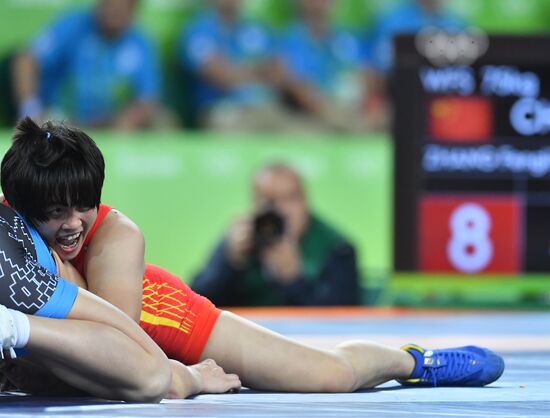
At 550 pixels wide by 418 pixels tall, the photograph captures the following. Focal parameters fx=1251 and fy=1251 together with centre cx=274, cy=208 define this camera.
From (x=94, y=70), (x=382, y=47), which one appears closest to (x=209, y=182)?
(x=94, y=70)

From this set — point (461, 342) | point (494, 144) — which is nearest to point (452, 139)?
point (494, 144)

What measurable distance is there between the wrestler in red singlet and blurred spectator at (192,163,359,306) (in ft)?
12.2

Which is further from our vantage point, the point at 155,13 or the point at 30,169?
the point at 155,13

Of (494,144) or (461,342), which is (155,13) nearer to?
(494,144)

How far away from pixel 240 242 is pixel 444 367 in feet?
12.6

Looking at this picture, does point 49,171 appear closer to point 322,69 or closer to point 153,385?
point 153,385

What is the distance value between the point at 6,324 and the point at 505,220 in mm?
4461

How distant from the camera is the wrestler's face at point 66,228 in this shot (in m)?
3.08

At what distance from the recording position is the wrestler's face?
3.08 m

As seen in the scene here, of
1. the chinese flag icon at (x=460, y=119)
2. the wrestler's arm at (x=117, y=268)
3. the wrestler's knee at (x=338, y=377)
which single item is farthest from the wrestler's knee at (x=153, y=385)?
the chinese flag icon at (x=460, y=119)

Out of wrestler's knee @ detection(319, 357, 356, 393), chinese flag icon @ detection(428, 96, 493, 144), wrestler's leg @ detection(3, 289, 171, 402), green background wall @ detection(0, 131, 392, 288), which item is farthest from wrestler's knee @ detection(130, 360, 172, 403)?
green background wall @ detection(0, 131, 392, 288)

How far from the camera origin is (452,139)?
6.89 m

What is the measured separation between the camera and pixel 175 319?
11.5 ft

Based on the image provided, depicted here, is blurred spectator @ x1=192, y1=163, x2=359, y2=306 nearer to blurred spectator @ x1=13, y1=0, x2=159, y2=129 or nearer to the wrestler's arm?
blurred spectator @ x1=13, y1=0, x2=159, y2=129
